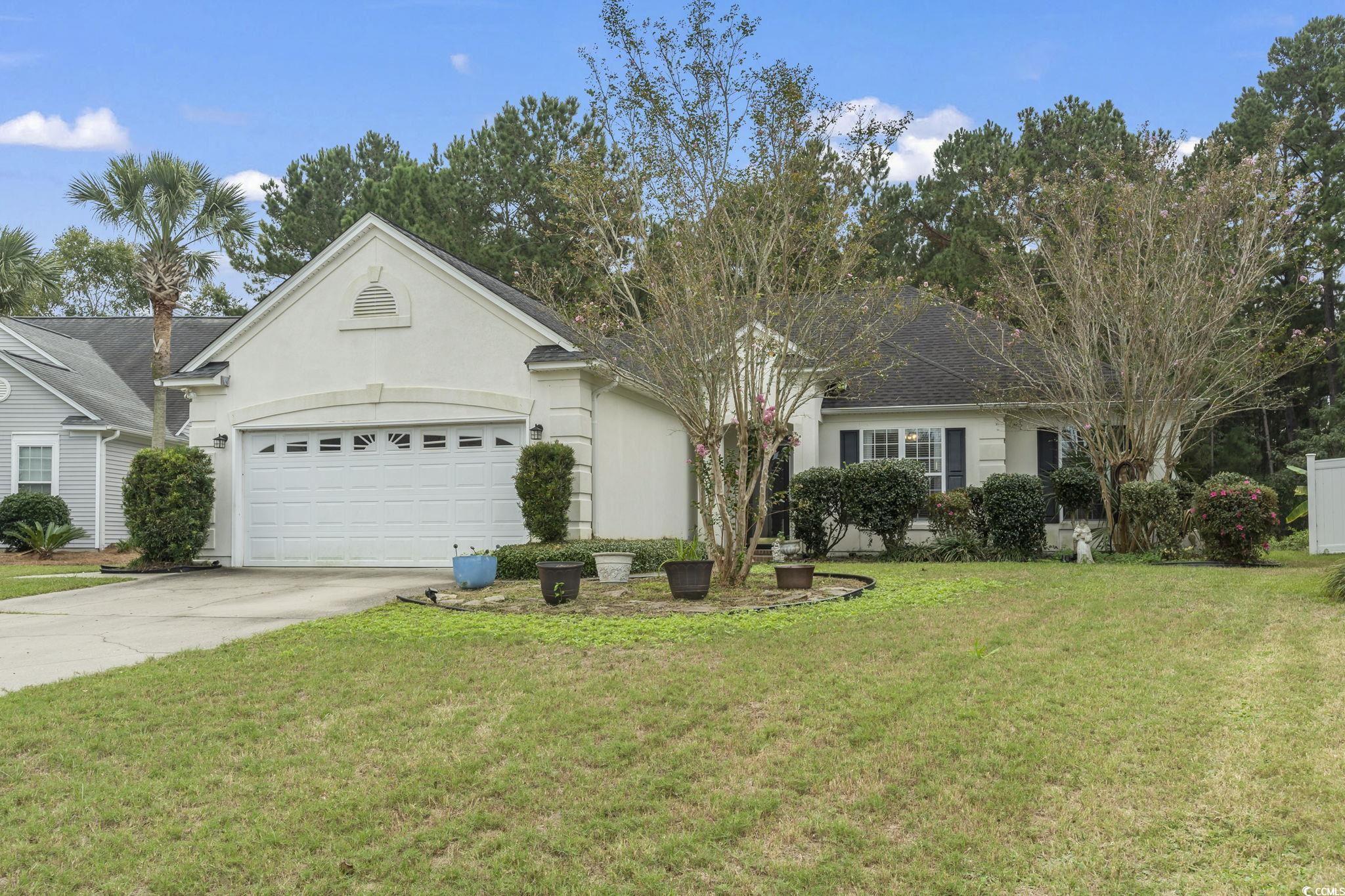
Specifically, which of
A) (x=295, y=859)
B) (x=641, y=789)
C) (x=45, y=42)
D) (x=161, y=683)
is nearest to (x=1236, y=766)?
(x=641, y=789)

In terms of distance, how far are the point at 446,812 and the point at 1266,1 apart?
2590 cm

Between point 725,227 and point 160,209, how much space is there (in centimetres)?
1414

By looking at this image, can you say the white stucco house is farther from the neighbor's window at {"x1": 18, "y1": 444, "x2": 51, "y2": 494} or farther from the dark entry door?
the neighbor's window at {"x1": 18, "y1": 444, "x2": 51, "y2": 494}

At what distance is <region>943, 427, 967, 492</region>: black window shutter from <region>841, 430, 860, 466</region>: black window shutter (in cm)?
160

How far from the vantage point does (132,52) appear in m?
18.8

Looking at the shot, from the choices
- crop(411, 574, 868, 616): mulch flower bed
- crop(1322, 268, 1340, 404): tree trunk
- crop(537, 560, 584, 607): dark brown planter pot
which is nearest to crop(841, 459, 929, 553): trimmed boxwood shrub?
crop(411, 574, 868, 616): mulch flower bed

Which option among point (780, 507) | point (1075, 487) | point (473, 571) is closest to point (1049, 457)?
point (1075, 487)

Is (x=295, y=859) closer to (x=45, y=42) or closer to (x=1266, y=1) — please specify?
(x=45, y=42)

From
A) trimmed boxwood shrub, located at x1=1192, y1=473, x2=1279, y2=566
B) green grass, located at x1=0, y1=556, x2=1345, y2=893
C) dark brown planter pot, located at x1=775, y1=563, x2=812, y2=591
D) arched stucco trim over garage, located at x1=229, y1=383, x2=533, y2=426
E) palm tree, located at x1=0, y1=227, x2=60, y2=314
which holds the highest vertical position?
palm tree, located at x1=0, y1=227, x2=60, y2=314

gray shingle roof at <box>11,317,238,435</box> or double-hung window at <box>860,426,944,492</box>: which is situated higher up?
gray shingle roof at <box>11,317,238,435</box>

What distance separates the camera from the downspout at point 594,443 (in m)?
14.3

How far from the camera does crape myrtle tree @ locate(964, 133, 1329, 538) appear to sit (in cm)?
1473

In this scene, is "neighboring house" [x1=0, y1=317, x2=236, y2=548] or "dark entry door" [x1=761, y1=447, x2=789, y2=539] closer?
"dark entry door" [x1=761, y1=447, x2=789, y2=539]

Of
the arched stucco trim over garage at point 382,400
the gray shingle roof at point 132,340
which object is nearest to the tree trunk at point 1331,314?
the arched stucco trim over garage at point 382,400
